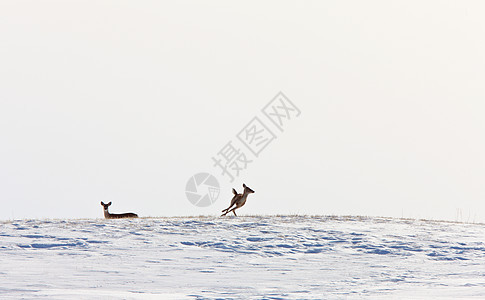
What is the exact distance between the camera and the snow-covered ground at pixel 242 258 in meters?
11.0

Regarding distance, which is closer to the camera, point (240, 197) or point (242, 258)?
point (242, 258)

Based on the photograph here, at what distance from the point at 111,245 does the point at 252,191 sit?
5.96 m

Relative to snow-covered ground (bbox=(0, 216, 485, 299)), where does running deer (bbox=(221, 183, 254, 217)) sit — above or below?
above

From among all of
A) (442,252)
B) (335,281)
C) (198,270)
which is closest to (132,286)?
(198,270)

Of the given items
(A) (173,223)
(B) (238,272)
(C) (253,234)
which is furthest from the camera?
(A) (173,223)

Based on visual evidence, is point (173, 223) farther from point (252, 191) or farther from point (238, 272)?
point (238, 272)

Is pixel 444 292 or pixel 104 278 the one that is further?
pixel 104 278

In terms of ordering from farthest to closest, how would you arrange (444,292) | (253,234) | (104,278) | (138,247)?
(253,234) → (138,247) → (104,278) → (444,292)

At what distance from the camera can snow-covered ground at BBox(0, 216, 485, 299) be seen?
432 inches

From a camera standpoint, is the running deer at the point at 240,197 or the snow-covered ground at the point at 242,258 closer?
the snow-covered ground at the point at 242,258

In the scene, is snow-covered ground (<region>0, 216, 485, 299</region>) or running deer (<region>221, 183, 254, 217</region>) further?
running deer (<region>221, 183, 254, 217</region>)

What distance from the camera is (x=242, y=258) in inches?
580

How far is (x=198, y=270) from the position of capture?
43.3 ft

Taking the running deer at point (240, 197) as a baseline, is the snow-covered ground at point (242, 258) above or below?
below
